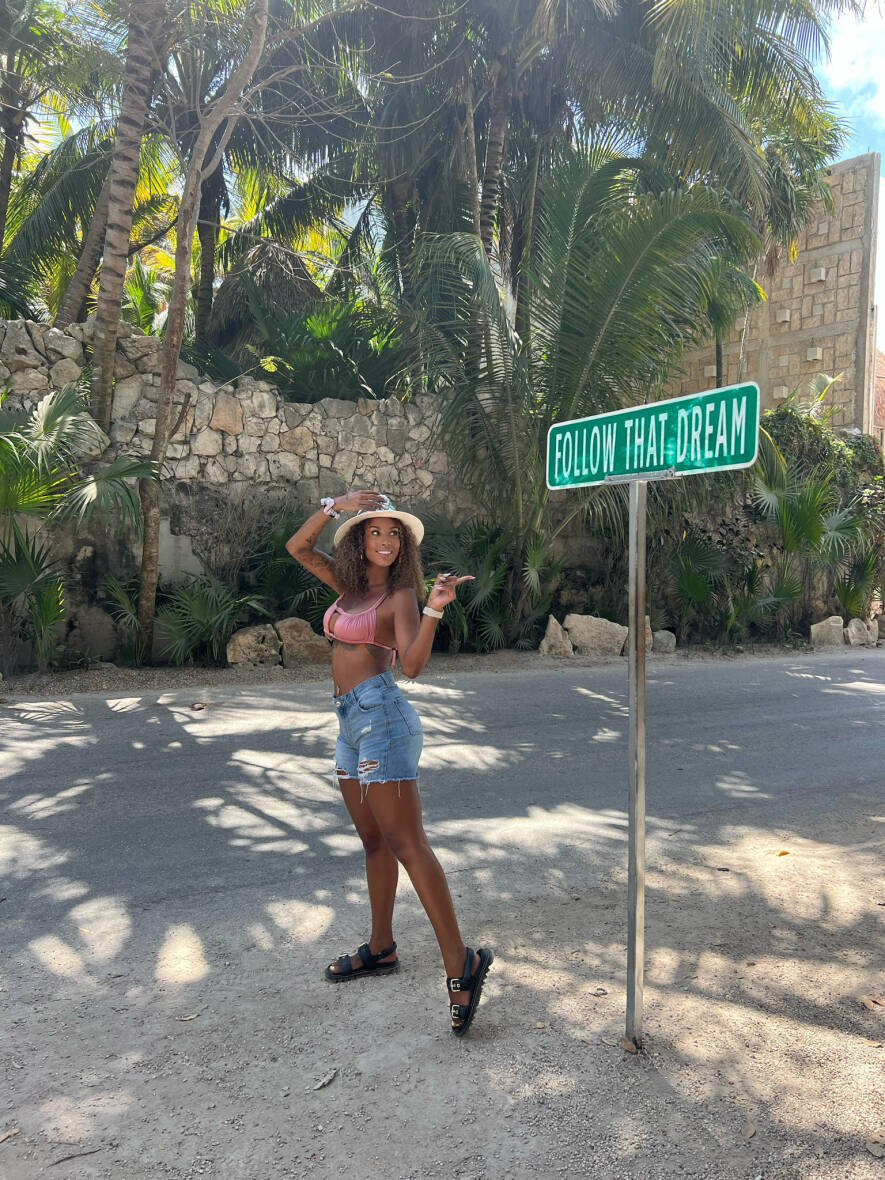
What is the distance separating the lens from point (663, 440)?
2793 millimetres

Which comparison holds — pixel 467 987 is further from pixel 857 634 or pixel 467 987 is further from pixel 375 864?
pixel 857 634

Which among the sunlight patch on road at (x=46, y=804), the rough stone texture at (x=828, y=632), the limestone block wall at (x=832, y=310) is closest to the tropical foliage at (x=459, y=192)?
the rough stone texture at (x=828, y=632)

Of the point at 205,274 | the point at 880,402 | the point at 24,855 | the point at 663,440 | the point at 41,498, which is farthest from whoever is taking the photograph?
the point at 880,402

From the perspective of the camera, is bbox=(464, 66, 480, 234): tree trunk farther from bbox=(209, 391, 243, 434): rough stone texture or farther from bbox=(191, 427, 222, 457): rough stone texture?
bbox=(191, 427, 222, 457): rough stone texture

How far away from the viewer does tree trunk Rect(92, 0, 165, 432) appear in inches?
406

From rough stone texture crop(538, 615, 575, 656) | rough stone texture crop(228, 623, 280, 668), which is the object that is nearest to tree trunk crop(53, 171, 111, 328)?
rough stone texture crop(228, 623, 280, 668)

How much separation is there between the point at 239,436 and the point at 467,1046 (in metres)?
9.78

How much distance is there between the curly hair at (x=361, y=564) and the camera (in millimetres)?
3463

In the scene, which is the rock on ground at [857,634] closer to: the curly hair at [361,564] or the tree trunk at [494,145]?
the tree trunk at [494,145]

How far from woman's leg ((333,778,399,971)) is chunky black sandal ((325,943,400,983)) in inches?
0.4

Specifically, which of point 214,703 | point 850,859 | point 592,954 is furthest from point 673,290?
point 592,954

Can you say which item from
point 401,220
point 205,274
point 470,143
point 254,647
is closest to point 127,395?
point 254,647

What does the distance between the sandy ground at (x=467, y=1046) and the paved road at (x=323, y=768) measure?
55 cm

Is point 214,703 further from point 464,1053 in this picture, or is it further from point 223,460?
point 464,1053
